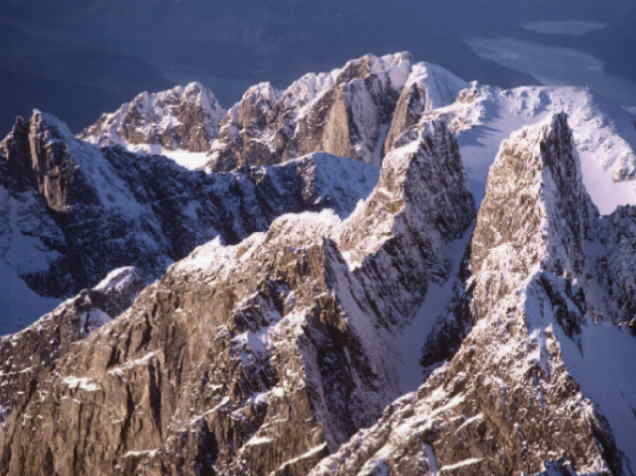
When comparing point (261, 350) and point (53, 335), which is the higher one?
point (53, 335)

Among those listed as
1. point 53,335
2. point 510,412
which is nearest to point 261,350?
point 510,412

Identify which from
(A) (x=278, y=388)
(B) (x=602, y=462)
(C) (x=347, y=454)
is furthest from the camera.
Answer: (A) (x=278, y=388)

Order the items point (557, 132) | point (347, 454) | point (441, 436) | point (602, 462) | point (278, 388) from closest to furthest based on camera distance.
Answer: point (602, 462) → point (441, 436) → point (347, 454) → point (278, 388) → point (557, 132)

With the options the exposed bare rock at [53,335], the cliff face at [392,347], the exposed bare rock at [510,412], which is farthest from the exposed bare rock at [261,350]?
the exposed bare rock at [510,412]

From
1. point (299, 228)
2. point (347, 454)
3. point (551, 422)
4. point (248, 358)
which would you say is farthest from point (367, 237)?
point (551, 422)

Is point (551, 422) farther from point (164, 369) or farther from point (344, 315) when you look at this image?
point (164, 369)

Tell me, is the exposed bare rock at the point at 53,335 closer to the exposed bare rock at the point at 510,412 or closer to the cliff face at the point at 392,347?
the cliff face at the point at 392,347

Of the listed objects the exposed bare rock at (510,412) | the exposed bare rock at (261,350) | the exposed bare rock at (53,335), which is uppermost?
the exposed bare rock at (53,335)

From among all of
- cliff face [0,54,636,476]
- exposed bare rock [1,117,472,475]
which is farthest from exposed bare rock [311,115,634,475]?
exposed bare rock [1,117,472,475]

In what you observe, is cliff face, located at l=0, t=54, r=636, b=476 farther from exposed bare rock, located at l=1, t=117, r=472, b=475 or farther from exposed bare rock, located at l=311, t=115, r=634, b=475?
exposed bare rock, located at l=1, t=117, r=472, b=475

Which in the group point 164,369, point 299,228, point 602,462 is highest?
point 299,228

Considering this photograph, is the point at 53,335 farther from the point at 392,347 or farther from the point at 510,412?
the point at 510,412
